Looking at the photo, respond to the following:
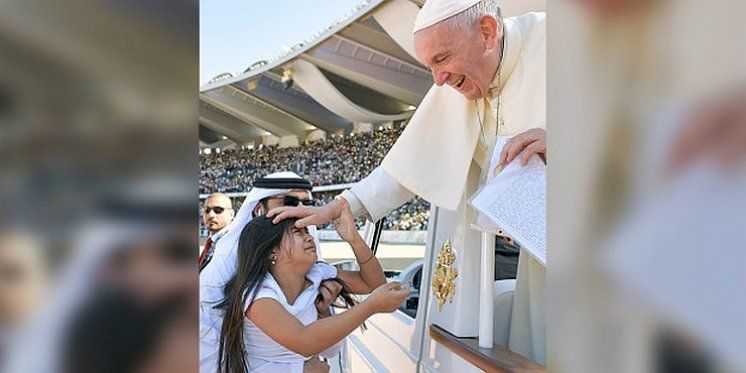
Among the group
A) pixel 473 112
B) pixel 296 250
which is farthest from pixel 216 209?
pixel 473 112

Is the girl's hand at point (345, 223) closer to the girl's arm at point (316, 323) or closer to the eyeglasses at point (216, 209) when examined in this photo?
the girl's arm at point (316, 323)

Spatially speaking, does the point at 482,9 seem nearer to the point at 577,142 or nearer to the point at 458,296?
the point at 458,296

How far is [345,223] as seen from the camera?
276 cm

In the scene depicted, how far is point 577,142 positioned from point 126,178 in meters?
0.27

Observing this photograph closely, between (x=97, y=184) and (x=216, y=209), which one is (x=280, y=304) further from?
(x=216, y=209)

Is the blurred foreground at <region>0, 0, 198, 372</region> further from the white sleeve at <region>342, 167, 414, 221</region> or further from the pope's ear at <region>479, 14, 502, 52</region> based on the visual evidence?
the white sleeve at <region>342, 167, 414, 221</region>

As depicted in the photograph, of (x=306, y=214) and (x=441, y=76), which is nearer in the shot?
(x=441, y=76)

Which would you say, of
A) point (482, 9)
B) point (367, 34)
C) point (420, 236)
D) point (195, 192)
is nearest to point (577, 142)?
point (195, 192)

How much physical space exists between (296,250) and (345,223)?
23cm

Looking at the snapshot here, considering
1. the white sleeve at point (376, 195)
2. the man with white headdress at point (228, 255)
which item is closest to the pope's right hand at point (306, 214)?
the white sleeve at point (376, 195)

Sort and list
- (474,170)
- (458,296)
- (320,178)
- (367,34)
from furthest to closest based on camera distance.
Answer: (320,178) < (367,34) < (474,170) < (458,296)

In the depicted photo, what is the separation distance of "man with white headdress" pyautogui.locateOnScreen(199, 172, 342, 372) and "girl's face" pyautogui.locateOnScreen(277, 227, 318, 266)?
36cm

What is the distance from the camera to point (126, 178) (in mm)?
353

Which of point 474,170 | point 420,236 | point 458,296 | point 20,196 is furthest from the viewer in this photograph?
point 420,236
